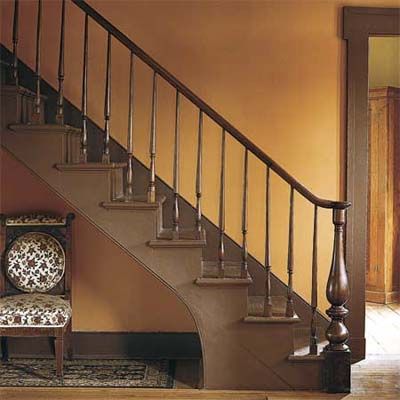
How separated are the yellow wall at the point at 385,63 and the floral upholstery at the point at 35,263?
149 inches

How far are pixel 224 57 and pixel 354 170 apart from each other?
47.6 inches

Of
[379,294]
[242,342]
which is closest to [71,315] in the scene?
[242,342]

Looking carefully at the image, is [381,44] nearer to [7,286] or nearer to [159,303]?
[159,303]

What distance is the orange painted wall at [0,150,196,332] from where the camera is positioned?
16.7 feet

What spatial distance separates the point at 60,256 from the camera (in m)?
4.92

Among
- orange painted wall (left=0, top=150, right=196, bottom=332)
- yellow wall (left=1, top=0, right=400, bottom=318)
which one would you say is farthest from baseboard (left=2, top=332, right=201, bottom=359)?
yellow wall (left=1, top=0, right=400, bottom=318)

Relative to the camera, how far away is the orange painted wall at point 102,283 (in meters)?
5.08

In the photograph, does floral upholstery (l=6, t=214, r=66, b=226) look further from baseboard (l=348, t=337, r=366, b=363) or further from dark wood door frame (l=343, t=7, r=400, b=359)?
baseboard (l=348, t=337, r=366, b=363)

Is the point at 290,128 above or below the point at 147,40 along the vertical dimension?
below

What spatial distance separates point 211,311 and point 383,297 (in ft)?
9.97

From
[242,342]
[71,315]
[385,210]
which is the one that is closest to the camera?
[242,342]

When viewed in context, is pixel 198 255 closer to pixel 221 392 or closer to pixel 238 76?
pixel 221 392

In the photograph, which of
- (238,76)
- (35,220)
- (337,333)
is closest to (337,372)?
(337,333)

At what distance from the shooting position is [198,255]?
4.30 metres
